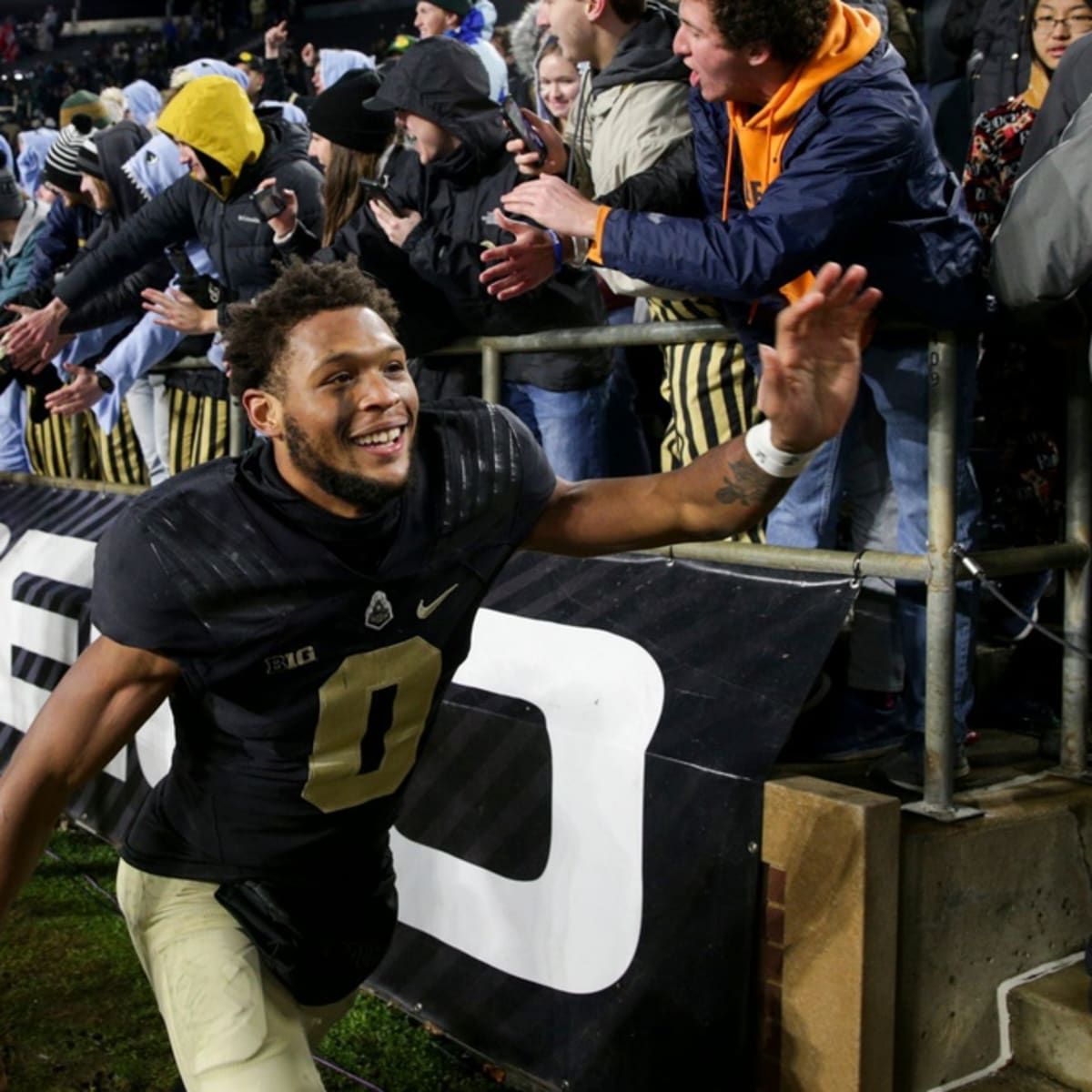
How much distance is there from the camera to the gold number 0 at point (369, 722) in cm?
281

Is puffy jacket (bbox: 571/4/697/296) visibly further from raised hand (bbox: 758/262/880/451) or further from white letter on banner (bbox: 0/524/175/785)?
white letter on banner (bbox: 0/524/175/785)

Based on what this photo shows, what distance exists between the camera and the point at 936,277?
315 centimetres

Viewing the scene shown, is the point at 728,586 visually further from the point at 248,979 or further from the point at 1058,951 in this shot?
the point at 248,979

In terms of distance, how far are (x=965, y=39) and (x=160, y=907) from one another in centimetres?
490

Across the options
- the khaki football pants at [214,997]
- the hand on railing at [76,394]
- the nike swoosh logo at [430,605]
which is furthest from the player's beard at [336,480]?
the hand on railing at [76,394]

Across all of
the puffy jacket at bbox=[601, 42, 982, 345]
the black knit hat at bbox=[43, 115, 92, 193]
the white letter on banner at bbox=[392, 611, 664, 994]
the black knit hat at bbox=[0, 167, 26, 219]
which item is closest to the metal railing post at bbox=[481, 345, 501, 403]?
the white letter on banner at bbox=[392, 611, 664, 994]

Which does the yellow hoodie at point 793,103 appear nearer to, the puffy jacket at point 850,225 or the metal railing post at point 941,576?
the puffy jacket at point 850,225

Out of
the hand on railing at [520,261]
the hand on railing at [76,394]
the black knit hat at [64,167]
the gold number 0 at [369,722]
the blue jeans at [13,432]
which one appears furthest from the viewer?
the blue jeans at [13,432]

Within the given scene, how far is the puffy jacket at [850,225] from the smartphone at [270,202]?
1.87 m

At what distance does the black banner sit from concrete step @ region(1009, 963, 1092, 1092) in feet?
2.29

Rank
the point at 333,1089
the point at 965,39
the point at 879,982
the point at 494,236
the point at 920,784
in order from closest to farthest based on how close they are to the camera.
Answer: the point at 879,982 → the point at 920,784 → the point at 333,1089 → the point at 494,236 → the point at 965,39

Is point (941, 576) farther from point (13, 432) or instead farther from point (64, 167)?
point (13, 432)

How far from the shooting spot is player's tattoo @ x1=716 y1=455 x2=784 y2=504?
2.64 metres

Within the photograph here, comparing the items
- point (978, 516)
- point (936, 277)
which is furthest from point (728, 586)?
point (936, 277)
